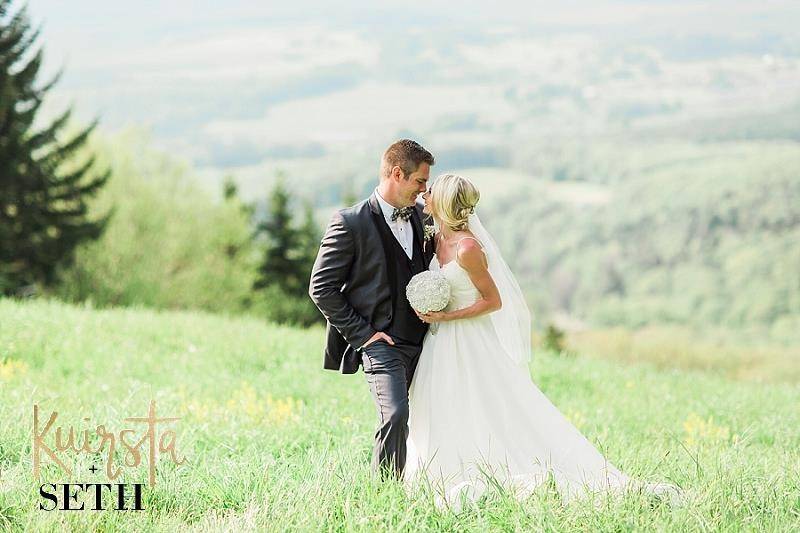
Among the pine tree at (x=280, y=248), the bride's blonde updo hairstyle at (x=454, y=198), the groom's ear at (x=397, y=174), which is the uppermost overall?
the groom's ear at (x=397, y=174)

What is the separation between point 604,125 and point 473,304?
19667 cm

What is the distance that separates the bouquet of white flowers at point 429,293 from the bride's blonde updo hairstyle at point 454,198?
0.40 meters

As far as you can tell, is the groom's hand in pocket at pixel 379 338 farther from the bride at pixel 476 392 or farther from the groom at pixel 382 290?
the bride at pixel 476 392

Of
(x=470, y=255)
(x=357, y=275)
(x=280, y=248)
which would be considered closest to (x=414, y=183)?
(x=470, y=255)

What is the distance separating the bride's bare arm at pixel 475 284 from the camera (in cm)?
581

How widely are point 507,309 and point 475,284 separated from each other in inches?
15.2

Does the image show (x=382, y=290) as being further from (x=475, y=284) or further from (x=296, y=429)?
(x=296, y=429)

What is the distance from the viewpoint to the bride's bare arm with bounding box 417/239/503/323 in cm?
581

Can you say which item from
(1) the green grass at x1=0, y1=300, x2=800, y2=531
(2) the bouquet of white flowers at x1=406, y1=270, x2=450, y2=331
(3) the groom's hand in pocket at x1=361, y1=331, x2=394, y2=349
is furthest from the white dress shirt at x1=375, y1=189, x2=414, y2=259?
(1) the green grass at x1=0, y1=300, x2=800, y2=531

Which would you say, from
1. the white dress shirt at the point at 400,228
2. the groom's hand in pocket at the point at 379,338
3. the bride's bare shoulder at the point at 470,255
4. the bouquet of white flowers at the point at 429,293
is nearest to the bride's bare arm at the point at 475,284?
the bride's bare shoulder at the point at 470,255

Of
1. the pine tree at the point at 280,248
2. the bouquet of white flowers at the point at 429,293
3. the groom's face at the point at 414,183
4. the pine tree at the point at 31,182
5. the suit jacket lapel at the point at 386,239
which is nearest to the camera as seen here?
the bouquet of white flowers at the point at 429,293

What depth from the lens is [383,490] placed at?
209 inches

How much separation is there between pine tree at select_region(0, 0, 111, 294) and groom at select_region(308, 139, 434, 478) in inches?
1090

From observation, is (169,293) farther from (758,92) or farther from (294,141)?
(758,92)
